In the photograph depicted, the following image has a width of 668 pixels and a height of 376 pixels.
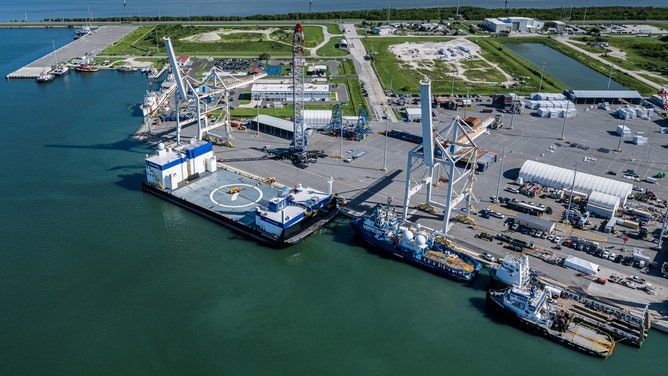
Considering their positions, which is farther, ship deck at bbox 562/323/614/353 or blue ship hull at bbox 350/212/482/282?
blue ship hull at bbox 350/212/482/282

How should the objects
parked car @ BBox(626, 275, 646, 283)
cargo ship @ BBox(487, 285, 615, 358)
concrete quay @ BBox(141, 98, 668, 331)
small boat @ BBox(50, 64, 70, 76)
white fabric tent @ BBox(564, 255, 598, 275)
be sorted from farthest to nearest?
1. small boat @ BBox(50, 64, 70, 76)
2. concrete quay @ BBox(141, 98, 668, 331)
3. white fabric tent @ BBox(564, 255, 598, 275)
4. parked car @ BBox(626, 275, 646, 283)
5. cargo ship @ BBox(487, 285, 615, 358)

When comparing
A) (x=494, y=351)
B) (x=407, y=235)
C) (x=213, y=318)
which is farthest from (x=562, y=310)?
(x=213, y=318)

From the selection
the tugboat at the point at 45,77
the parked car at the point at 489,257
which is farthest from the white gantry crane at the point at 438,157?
the tugboat at the point at 45,77

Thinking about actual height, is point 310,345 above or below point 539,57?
below

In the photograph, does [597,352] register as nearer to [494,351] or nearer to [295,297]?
[494,351]

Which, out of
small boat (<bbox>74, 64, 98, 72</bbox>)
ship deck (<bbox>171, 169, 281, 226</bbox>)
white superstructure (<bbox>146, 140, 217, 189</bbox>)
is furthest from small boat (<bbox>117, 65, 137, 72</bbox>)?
ship deck (<bbox>171, 169, 281, 226</bbox>)

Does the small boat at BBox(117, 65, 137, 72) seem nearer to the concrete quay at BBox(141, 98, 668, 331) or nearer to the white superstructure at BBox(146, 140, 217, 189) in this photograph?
the concrete quay at BBox(141, 98, 668, 331)
